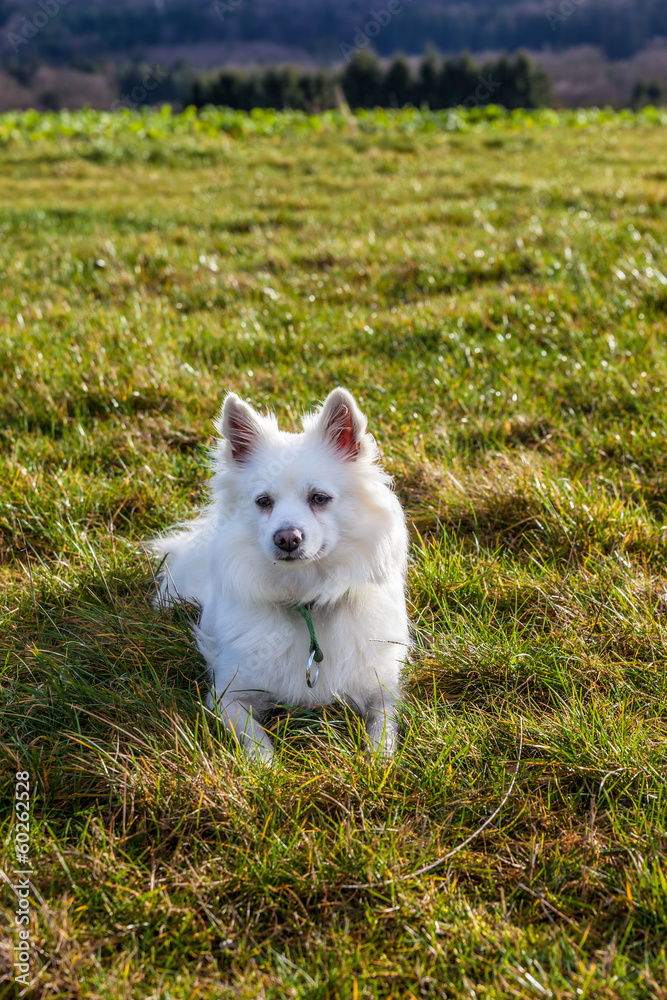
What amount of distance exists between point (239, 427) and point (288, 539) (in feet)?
1.91

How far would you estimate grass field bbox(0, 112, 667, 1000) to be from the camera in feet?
6.25

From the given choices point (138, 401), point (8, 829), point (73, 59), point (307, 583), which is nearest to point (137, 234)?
point (138, 401)

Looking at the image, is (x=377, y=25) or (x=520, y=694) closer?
(x=520, y=694)

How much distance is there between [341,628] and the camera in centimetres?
271

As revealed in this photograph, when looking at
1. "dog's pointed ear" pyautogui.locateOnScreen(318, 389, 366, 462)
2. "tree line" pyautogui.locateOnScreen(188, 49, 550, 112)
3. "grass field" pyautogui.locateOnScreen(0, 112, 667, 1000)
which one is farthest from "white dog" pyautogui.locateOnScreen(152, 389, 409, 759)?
"tree line" pyautogui.locateOnScreen(188, 49, 550, 112)

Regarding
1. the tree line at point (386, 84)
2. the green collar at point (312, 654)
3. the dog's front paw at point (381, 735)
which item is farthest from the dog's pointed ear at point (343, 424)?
the tree line at point (386, 84)

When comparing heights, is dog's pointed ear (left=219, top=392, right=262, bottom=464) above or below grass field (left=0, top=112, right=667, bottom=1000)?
above

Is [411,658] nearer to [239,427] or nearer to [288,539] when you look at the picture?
[288,539]

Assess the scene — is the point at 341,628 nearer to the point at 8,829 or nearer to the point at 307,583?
the point at 307,583

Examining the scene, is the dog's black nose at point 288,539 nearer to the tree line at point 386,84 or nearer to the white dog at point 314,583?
the white dog at point 314,583

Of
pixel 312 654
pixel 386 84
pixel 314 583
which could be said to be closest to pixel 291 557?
pixel 314 583

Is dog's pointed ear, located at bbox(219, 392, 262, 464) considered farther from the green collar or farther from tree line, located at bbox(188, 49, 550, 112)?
tree line, located at bbox(188, 49, 550, 112)

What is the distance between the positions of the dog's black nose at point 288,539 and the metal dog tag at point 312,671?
1.39 ft

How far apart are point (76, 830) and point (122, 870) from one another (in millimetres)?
273
